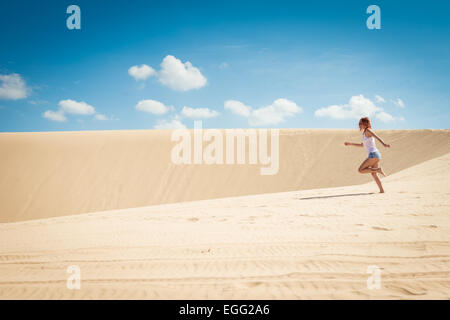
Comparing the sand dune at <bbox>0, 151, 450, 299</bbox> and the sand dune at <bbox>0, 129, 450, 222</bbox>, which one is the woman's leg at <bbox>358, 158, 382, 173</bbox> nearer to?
the sand dune at <bbox>0, 151, 450, 299</bbox>

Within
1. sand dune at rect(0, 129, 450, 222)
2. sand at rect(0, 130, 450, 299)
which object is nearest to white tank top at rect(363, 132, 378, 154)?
sand at rect(0, 130, 450, 299)

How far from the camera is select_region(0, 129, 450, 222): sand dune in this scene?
16.4 meters

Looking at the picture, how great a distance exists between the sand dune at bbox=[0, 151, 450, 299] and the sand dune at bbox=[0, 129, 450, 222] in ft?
41.8

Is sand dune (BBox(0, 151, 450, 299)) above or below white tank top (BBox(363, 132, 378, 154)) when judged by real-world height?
below

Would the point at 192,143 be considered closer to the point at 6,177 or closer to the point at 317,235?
the point at 6,177

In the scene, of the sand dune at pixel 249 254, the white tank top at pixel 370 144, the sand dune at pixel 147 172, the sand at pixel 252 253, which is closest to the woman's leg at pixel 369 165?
the white tank top at pixel 370 144

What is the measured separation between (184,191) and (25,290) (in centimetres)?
1513

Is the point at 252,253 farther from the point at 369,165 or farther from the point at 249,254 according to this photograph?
the point at 369,165

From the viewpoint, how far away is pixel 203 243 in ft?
9.61

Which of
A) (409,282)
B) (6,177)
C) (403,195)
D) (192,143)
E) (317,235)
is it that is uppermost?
(192,143)

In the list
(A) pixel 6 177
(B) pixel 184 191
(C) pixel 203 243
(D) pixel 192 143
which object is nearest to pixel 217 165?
(B) pixel 184 191

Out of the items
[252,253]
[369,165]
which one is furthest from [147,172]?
[252,253]

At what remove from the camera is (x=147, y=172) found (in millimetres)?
18891
